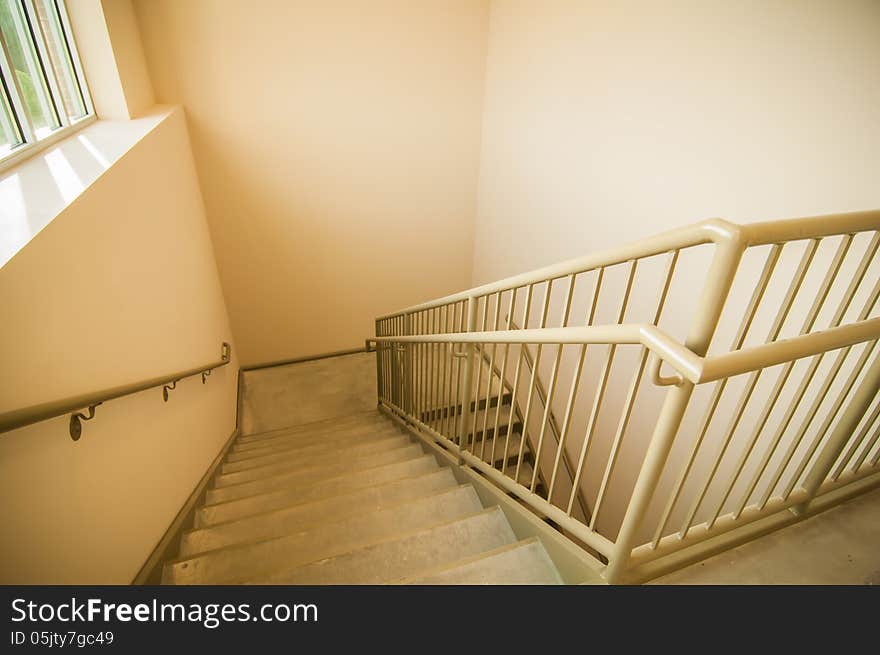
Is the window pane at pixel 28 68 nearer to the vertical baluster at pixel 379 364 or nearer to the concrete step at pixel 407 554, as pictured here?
the concrete step at pixel 407 554

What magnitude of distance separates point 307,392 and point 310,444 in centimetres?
147

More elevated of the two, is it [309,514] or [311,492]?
[309,514]

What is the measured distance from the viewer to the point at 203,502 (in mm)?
2441

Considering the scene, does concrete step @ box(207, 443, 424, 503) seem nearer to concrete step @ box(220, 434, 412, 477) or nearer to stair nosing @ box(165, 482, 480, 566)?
concrete step @ box(220, 434, 412, 477)

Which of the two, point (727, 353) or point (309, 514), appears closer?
point (727, 353)

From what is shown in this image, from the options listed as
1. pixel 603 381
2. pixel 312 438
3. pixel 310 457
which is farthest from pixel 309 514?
pixel 603 381

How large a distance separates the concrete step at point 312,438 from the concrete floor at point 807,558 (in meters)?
2.72

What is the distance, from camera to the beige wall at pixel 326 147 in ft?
11.4

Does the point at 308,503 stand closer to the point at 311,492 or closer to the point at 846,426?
the point at 311,492

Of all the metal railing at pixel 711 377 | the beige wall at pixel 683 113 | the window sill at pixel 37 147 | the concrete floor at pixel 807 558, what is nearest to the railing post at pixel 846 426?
the metal railing at pixel 711 377

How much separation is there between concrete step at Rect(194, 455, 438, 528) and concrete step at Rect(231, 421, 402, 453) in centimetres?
105

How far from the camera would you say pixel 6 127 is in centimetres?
176

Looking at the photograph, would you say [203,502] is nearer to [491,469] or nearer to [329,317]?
[491,469]
